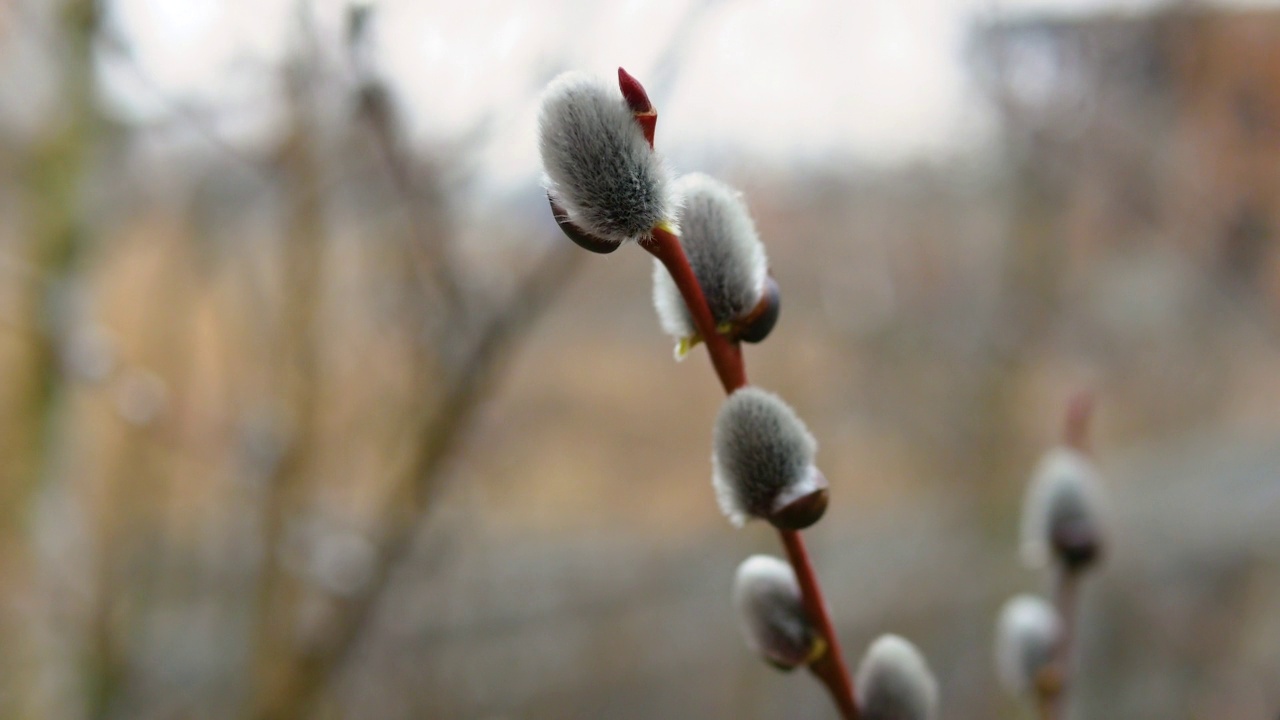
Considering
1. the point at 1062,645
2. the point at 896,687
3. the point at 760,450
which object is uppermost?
the point at 760,450

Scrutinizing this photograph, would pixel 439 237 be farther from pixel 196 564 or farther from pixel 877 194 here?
pixel 877 194

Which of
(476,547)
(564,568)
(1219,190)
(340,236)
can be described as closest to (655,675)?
(564,568)

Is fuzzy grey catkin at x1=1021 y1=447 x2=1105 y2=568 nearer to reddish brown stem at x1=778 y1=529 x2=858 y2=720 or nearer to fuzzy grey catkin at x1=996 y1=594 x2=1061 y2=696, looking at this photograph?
fuzzy grey catkin at x1=996 y1=594 x2=1061 y2=696

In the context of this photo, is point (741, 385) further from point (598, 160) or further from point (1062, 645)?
point (1062, 645)

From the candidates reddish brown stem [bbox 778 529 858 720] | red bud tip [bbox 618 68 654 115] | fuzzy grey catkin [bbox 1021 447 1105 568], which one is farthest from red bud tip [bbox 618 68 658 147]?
fuzzy grey catkin [bbox 1021 447 1105 568]

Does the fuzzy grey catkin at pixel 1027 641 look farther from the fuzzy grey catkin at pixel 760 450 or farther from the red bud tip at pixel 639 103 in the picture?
the red bud tip at pixel 639 103

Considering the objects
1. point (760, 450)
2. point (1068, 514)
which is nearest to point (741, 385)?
point (760, 450)
